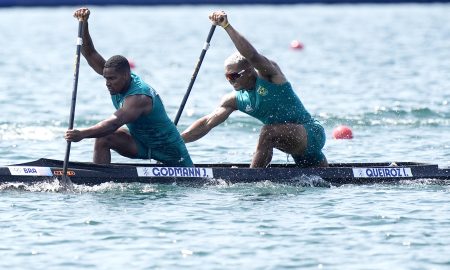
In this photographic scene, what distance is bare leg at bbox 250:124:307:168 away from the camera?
15203 millimetres

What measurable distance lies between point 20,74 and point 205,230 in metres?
22.2

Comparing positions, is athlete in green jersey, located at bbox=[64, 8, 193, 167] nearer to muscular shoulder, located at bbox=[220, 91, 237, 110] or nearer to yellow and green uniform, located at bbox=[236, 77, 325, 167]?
muscular shoulder, located at bbox=[220, 91, 237, 110]

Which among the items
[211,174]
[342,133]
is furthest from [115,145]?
[342,133]

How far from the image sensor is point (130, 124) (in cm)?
1505

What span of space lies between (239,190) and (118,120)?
5.57 ft

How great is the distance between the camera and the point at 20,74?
34.4m

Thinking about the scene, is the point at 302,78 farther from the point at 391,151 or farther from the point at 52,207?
the point at 52,207

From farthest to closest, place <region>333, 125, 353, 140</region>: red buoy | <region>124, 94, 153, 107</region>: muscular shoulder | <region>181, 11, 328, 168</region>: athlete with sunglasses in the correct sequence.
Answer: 1. <region>333, 125, 353, 140</region>: red buoy
2. <region>181, 11, 328, 168</region>: athlete with sunglasses
3. <region>124, 94, 153, 107</region>: muscular shoulder

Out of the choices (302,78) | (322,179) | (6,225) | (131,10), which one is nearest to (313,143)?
(322,179)

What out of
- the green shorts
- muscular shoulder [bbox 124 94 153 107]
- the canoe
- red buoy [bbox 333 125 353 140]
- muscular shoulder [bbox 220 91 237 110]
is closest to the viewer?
muscular shoulder [bbox 124 94 153 107]

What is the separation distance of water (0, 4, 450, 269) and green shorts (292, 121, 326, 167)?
1.98 feet

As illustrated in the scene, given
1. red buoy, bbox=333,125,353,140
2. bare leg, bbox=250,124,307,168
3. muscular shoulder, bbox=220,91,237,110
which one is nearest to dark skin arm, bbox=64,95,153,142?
muscular shoulder, bbox=220,91,237,110

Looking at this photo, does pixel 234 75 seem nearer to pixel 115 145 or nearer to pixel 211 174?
pixel 211 174

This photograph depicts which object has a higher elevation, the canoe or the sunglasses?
the sunglasses
